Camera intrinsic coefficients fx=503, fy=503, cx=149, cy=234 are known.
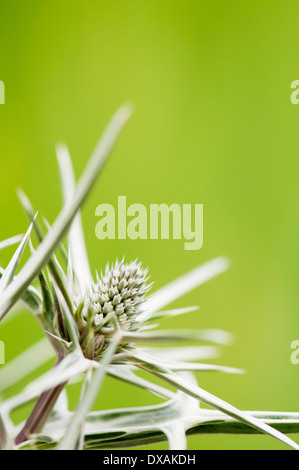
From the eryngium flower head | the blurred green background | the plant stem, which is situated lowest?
the plant stem

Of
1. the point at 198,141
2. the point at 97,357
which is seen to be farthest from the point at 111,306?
the point at 198,141

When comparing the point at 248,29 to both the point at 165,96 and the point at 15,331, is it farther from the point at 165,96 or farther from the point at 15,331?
the point at 15,331

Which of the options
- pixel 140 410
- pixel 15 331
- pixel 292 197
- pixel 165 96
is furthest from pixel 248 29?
pixel 140 410

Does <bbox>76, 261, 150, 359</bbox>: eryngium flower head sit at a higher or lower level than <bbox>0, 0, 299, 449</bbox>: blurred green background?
lower

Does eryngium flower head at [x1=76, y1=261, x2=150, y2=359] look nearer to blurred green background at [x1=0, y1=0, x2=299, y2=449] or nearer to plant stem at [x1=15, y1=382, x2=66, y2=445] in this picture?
plant stem at [x1=15, y1=382, x2=66, y2=445]

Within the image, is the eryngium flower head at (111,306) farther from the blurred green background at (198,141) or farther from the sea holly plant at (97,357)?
the blurred green background at (198,141)

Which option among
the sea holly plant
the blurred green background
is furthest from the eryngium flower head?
the blurred green background

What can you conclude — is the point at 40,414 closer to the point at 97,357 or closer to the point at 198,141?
the point at 97,357
